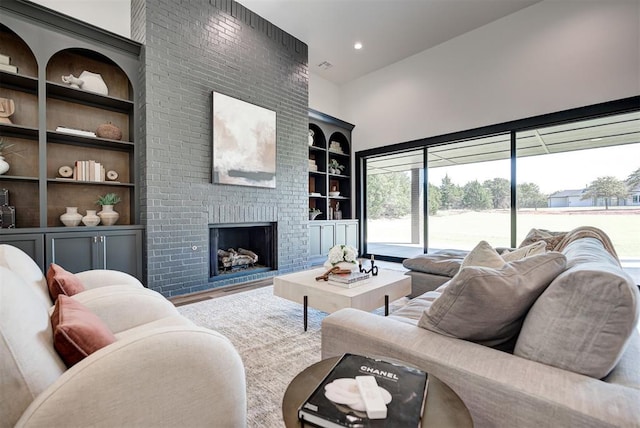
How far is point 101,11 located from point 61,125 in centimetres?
141

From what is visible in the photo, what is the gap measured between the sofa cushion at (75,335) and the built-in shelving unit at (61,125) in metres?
2.36

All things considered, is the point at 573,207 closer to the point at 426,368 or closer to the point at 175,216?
the point at 426,368

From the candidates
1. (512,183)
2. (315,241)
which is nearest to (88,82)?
(315,241)

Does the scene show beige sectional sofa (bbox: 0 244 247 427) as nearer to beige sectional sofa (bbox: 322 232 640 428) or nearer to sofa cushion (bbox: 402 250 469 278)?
beige sectional sofa (bbox: 322 232 640 428)

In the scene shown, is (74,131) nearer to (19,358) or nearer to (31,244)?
(31,244)

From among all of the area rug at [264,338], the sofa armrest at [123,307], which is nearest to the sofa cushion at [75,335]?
the sofa armrest at [123,307]

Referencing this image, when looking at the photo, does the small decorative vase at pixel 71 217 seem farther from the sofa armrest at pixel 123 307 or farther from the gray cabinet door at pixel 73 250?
the sofa armrest at pixel 123 307

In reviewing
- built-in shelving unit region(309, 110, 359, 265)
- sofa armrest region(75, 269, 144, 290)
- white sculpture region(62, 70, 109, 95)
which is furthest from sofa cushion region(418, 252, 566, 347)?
built-in shelving unit region(309, 110, 359, 265)

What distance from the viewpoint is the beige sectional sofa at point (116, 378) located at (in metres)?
0.69

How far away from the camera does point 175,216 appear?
334 centimetres

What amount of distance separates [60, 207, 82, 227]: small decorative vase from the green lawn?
4.83 m

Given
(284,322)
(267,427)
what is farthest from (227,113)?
(267,427)

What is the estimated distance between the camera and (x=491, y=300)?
931 millimetres

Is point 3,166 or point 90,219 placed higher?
point 3,166
